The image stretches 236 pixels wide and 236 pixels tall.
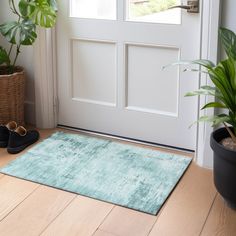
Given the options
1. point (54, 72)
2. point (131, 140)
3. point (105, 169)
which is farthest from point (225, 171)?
point (54, 72)

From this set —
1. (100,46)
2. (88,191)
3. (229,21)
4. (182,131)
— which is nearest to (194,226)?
(88,191)

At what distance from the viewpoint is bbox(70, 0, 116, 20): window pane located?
2865 mm

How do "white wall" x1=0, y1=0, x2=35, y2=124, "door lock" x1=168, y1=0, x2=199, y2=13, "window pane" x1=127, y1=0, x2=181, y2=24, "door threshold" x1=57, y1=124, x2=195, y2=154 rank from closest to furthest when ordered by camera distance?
"door lock" x1=168, y1=0, x2=199, y2=13 < "window pane" x1=127, y1=0, x2=181, y2=24 < "door threshold" x1=57, y1=124, x2=195, y2=154 < "white wall" x1=0, y1=0, x2=35, y2=124

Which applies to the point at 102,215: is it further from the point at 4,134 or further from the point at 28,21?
the point at 28,21

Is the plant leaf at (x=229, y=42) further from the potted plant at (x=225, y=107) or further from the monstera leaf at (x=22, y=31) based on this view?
the monstera leaf at (x=22, y=31)

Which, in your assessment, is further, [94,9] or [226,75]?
[94,9]

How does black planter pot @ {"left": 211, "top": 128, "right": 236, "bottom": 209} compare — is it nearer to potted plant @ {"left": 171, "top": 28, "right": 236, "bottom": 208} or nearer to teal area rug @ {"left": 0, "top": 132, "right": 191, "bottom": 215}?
potted plant @ {"left": 171, "top": 28, "right": 236, "bottom": 208}

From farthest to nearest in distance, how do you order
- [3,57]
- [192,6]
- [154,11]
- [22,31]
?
[3,57], [22,31], [154,11], [192,6]

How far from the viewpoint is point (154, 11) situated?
275cm

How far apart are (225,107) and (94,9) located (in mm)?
1141

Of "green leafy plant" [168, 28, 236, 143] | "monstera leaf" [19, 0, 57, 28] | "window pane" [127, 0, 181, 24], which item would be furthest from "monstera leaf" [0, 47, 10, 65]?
"green leafy plant" [168, 28, 236, 143]

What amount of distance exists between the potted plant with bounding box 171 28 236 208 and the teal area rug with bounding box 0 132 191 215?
325mm

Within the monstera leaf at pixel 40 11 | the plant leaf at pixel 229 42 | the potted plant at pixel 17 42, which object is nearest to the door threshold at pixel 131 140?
the potted plant at pixel 17 42

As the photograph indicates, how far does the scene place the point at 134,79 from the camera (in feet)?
9.62
